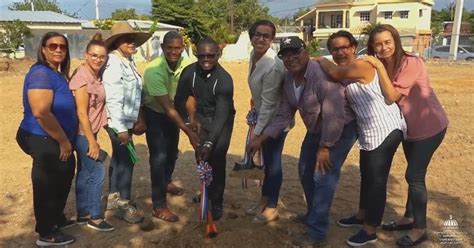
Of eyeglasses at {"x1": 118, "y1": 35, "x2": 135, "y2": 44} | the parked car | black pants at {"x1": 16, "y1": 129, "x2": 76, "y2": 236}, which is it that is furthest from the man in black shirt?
the parked car

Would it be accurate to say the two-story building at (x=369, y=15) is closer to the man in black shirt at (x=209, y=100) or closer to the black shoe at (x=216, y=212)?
the black shoe at (x=216, y=212)

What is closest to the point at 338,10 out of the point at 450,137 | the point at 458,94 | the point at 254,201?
the point at 458,94

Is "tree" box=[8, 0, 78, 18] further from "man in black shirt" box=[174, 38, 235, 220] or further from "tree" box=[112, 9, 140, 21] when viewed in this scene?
"man in black shirt" box=[174, 38, 235, 220]

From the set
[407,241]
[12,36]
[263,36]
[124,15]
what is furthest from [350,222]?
[124,15]

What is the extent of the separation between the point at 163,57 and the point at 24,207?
2260mm

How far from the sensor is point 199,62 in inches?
146

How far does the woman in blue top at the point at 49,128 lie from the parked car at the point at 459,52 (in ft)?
88.3

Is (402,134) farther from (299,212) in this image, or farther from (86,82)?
(86,82)

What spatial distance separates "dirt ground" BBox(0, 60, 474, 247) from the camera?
384cm

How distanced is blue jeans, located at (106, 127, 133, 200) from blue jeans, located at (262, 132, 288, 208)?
1254mm

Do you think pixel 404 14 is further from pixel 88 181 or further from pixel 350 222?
pixel 88 181

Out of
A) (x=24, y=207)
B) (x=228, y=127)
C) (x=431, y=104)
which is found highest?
(x=431, y=104)

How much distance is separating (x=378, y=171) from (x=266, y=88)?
3.69ft

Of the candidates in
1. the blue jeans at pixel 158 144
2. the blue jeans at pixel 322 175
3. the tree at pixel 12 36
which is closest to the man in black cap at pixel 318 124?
the blue jeans at pixel 322 175
